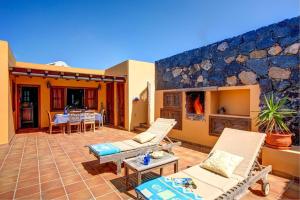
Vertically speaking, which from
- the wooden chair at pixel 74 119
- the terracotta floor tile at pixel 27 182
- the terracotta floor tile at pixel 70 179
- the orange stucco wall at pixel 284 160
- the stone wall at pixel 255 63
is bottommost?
the terracotta floor tile at pixel 70 179

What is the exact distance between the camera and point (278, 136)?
370 cm

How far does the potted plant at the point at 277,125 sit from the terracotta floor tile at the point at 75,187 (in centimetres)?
409

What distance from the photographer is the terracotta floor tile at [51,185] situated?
3146mm

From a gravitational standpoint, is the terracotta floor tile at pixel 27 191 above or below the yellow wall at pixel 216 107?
below

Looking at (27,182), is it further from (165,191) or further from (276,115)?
(276,115)

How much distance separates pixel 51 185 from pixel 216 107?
16.8 feet

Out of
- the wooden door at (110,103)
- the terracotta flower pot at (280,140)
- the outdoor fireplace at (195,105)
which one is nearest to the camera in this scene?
the terracotta flower pot at (280,140)

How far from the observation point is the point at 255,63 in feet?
15.3

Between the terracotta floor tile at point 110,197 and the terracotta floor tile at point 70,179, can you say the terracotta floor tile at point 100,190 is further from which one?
the terracotta floor tile at point 70,179

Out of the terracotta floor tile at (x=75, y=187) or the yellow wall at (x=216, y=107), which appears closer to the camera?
the terracotta floor tile at (x=75, y=187)

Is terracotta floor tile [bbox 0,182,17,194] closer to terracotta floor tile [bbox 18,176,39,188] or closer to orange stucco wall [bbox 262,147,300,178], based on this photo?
terracotta floor tile [bbox 18,176,39,188]

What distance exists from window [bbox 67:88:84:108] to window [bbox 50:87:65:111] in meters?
0.38

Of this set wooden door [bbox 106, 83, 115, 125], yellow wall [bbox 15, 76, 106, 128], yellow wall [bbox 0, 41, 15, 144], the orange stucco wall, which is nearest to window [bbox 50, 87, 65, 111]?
yellow wall [bbox 15, 76, 106, 128]

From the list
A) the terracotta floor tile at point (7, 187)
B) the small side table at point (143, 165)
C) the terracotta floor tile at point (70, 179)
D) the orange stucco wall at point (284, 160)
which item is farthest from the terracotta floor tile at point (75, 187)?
the orange stucco wall at point (284, 160)
